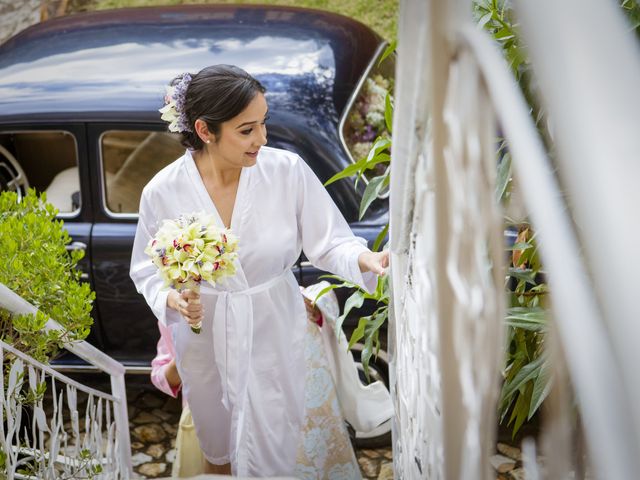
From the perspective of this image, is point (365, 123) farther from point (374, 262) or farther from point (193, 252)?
point (193, 252)

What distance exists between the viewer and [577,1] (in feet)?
1.96

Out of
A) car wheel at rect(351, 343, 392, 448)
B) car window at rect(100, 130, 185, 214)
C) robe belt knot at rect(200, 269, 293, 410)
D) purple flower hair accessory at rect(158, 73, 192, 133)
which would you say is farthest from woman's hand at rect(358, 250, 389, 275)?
car window at rect(100, 130, 185, 214)

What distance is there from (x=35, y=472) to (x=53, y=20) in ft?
10.8

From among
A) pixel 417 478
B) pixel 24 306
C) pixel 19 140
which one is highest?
pixel 19 140

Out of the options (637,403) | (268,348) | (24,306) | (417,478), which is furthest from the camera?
(268,348)

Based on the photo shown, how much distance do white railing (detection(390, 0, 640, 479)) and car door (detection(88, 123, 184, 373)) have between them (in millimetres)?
2746

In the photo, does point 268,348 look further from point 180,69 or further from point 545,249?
point 545,249

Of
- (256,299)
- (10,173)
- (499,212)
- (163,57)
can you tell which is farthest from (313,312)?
(499,212)

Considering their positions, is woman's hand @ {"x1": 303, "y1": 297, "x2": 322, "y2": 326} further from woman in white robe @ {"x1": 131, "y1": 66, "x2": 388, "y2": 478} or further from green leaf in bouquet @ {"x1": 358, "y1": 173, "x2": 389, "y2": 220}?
green leaf in bouquet @ {"x1": 358, "y1": 173, "x2": 389, "y2": 220}

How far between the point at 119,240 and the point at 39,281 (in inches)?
55.6

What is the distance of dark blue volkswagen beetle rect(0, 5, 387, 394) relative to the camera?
4219 millimetres

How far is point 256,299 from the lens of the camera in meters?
3.24

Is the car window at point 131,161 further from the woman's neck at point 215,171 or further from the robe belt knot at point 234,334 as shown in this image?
the robe belt knot at point 234,334

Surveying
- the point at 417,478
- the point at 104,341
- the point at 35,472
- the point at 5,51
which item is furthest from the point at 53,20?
the point at 417,478
